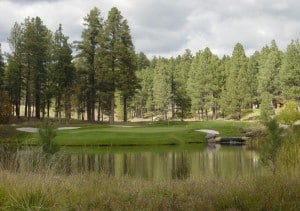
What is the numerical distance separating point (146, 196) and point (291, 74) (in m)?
72.4

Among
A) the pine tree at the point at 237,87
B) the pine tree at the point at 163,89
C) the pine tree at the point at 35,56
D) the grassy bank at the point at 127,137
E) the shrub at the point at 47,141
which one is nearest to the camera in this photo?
the shrub at the point at 47,141

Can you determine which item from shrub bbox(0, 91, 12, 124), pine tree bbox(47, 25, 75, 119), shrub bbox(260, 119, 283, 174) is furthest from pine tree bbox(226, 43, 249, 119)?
shrub bbox(260, 119, 283, 174)

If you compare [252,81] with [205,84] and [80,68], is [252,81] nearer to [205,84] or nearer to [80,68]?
[205,84]

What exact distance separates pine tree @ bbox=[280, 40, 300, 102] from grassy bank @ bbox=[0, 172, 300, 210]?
→ 7023 centimetres

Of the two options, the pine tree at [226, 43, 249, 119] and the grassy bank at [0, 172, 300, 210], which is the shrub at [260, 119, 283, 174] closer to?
the grassy bank at [0, 172, 300, 210]

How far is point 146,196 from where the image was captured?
826 centimetres

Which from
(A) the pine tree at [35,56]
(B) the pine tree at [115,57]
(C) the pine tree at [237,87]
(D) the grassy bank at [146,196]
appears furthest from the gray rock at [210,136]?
(C) the pine tree at [237,87]

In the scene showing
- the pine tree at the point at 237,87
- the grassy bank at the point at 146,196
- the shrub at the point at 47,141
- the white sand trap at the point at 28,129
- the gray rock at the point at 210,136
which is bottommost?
the gray rock at the point at 210,136

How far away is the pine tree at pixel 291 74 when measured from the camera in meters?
76.0

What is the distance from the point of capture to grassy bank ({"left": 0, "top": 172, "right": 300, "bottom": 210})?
726 centimetres

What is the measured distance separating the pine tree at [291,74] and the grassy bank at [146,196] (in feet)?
230

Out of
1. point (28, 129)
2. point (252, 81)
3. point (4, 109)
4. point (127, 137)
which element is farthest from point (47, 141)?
point (252, 81)

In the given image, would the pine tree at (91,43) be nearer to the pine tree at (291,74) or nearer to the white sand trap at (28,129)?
the white sand trap at (28,129)

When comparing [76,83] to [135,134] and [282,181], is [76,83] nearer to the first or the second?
[135,134]
